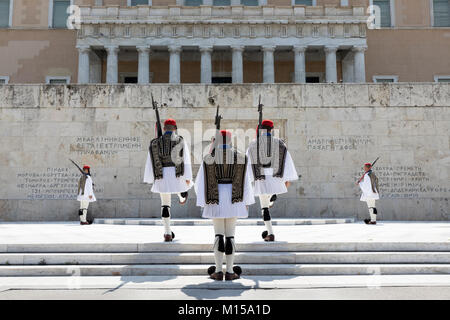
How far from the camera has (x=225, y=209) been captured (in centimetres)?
545

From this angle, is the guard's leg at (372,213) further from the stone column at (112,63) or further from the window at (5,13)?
the window at (5,13)

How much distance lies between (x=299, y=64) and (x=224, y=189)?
28529 millimetres

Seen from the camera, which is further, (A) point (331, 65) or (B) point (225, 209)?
(A) point (331, 65)

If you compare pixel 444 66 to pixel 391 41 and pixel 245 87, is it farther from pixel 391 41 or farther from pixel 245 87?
pixel 245 87

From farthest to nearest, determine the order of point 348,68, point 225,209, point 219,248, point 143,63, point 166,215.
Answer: point 348,68
point 143,63
point 166,215
point 225,209
point 219,248

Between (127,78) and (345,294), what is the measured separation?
1311 inches

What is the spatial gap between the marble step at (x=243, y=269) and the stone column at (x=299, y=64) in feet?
90.3

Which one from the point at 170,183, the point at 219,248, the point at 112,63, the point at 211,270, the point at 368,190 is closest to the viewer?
the point at 219,248

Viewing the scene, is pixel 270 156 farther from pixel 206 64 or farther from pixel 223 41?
pixel 223 41

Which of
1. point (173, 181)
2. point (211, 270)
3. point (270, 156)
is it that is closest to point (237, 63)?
point (270, 156)

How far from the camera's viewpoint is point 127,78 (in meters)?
35.4

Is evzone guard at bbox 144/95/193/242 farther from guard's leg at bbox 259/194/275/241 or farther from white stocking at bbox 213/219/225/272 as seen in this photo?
white stocking at bbox 213/219/225/272

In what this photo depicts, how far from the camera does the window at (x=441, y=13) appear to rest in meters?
36.0

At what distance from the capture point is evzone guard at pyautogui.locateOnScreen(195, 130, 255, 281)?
18.0 feet
